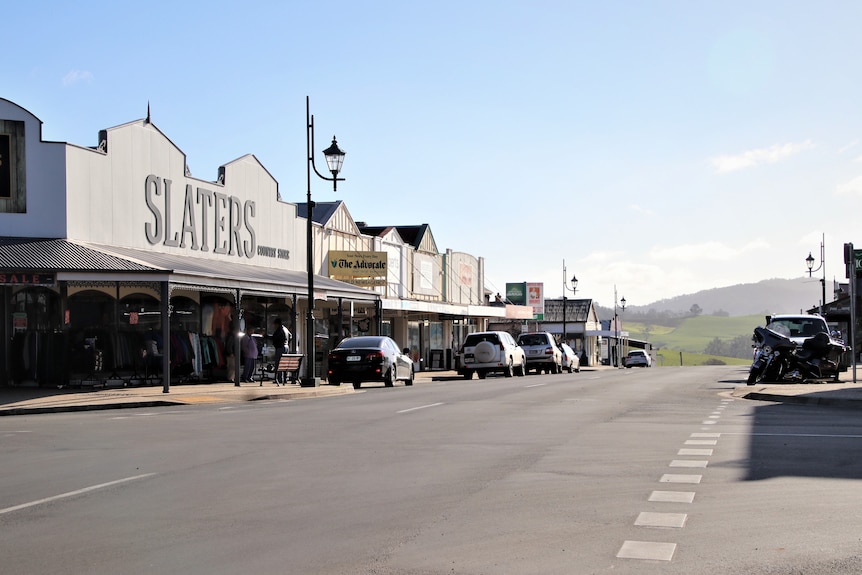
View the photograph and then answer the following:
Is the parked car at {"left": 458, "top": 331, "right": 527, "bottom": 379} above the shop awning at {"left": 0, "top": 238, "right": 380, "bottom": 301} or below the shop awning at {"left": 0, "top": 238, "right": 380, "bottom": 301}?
below

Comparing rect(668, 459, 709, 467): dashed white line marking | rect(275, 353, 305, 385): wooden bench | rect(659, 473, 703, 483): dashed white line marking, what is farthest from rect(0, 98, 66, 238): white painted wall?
rect(659, 473, 703, 483): dashed white line marking

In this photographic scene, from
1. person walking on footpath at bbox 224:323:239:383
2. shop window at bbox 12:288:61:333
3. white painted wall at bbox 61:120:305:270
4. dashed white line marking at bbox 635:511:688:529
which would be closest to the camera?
dashed white line marking at bbox 635:511:688:529

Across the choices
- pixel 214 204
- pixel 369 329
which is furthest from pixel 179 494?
pixel 369 329

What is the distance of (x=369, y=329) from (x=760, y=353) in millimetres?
20577

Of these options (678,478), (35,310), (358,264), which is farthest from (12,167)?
(678,478)

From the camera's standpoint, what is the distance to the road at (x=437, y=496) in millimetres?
7062

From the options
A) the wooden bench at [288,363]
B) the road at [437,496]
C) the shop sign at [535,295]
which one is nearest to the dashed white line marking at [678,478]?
the road at [437,496]

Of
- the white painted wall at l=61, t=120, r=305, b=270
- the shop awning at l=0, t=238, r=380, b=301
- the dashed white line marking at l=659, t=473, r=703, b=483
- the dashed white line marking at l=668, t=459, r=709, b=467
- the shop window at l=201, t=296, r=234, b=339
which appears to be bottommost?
the dashed white line marking at l=659, t=473, r=703, b=483

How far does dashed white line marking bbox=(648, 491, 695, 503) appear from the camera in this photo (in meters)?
9.10

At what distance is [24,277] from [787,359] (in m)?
18.3

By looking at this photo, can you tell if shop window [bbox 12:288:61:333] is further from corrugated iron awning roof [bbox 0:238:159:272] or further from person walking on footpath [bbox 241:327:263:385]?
person walking on footpath [bbox 241:327:263:385]

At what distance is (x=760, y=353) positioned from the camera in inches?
1086

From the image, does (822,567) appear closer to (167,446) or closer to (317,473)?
(317,473)

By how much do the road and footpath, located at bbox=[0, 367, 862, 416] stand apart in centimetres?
474
